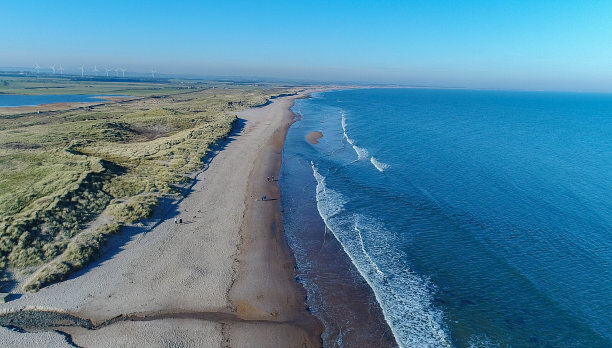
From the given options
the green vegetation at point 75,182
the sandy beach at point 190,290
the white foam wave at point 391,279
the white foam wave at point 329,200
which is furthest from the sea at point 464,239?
the green vegetation at point 75,182

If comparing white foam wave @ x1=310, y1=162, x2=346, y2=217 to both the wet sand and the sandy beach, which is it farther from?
the sandy beach

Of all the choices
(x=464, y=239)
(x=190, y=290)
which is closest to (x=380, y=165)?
(x=464, y=239)

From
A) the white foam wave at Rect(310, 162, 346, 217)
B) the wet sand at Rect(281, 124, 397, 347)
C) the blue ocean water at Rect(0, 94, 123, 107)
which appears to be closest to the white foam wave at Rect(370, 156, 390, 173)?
the white foam wave at Rect(310, 162, 346, 217)

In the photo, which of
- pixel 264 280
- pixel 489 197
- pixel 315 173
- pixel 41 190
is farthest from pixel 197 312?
pixel 489 197

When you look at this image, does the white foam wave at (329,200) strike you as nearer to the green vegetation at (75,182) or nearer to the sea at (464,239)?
the sea at (464,239)

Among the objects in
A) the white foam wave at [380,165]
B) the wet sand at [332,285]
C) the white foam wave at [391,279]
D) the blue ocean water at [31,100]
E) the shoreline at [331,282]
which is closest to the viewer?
the wet sand at [332,285]

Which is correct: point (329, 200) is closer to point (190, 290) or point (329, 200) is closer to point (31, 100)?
point (190, 290)
